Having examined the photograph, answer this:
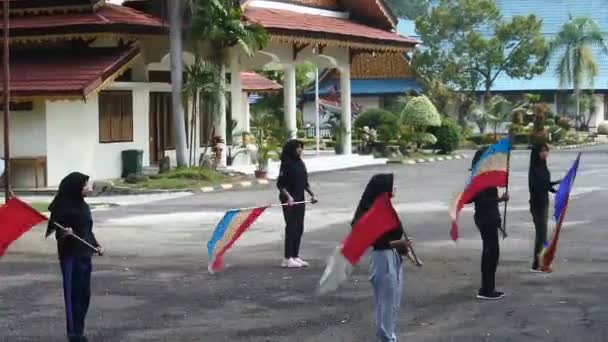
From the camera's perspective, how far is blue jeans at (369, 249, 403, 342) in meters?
9.11

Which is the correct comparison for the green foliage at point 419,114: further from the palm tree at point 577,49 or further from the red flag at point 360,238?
the red flag at point 360,238

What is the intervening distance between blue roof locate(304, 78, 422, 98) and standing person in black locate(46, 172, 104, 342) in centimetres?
4974

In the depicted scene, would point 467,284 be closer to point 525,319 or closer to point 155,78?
point 525,319

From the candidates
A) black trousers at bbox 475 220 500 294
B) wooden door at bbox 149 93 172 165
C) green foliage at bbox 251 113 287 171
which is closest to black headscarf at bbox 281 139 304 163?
black trousers at bbox 475 220 500 294

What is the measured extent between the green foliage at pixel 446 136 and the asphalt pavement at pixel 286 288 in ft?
72.0

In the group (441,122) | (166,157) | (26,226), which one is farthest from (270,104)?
(26,226)

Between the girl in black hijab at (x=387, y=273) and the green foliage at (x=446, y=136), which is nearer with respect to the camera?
the girl in black hijab at (x=387, y=273)

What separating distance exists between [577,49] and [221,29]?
3429 cm

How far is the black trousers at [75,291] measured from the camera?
9.84 meters

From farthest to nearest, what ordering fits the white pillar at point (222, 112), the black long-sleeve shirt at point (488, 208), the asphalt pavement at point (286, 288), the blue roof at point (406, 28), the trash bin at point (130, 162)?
the blue roof at point (406, 28) → the white pillar at point (222, 112) → the trash bin at point (130, 162) → the black long-sleeve shirt at point (488, 208) → the asphalt pavement at point (286, 288)

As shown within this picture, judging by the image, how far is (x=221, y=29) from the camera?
94.5 feet

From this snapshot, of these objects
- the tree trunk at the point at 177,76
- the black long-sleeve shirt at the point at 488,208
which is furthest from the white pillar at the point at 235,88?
the black long-sleeve shirt at the point at 488,208

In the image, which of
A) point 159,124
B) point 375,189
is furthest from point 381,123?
point 375,189

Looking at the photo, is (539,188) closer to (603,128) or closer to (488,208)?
(488,208)
